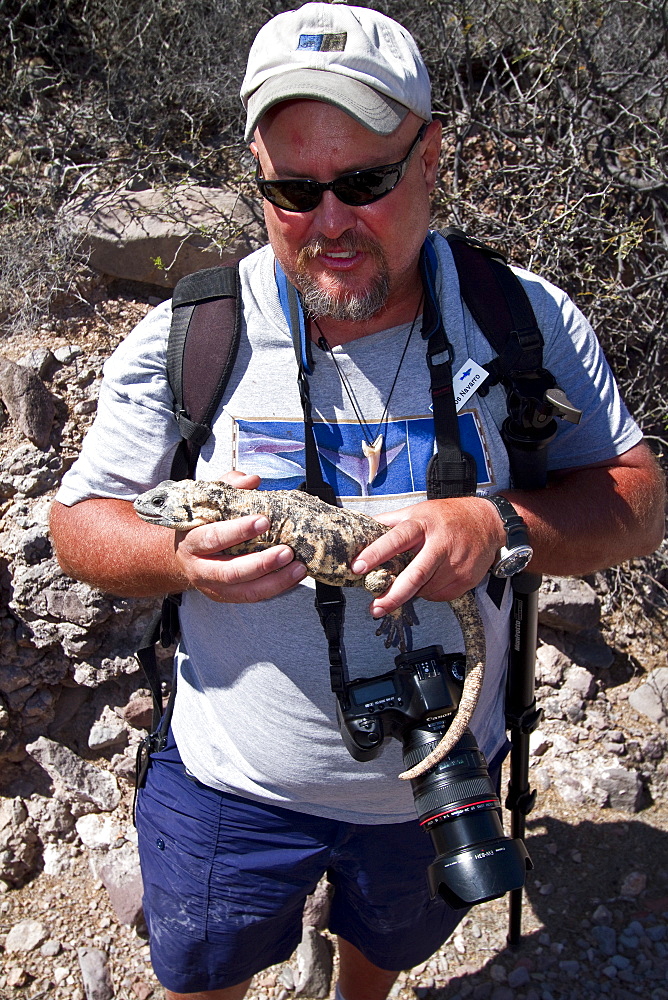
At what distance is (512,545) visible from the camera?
212 centimetres

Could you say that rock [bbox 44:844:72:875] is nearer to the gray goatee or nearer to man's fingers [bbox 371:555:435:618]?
man's fingers [bbox 371:555:435:618]

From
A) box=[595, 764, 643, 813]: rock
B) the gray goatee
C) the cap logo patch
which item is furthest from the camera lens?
box=[595, 764, 643, 813]: rock

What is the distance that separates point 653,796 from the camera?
13.3 ft

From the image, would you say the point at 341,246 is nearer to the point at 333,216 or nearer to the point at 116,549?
the point at 333,216

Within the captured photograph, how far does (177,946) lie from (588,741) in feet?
9.02

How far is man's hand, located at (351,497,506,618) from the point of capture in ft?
6.28

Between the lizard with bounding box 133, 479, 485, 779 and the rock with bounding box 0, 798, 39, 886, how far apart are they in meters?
2.62

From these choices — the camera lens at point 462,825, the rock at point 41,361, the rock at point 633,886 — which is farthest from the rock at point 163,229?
the rock at point 633,886

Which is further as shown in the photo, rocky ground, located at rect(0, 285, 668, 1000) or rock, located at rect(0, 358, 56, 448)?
rock, located at rect(0, 358, 56, 448)

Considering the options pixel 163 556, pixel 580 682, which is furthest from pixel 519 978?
pixel 163 556

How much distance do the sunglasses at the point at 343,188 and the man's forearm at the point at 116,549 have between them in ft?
3.55

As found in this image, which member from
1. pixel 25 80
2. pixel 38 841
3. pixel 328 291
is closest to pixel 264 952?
pixel 38 841

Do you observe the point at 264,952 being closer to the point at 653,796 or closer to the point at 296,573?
the point at 296,573

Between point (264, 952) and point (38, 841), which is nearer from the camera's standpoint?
point (264, 952)
